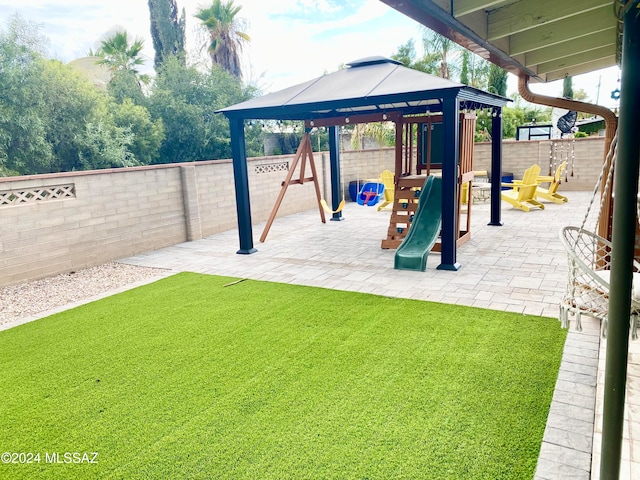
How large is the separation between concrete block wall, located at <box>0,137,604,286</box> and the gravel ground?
20 cm

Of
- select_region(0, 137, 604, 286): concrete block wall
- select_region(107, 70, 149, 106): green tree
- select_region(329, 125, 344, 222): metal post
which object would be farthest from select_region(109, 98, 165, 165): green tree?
select_region(329, 125, 344, 222): metal post

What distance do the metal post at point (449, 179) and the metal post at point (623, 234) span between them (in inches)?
170

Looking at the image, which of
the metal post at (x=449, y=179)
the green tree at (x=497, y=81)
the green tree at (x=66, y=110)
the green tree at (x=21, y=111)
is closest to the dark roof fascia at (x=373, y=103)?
the metal post at (x=449, y=179)

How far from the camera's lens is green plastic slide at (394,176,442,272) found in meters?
6.19

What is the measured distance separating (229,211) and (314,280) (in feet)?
13.8

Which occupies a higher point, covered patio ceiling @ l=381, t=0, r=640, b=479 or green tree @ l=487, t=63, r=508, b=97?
green tree @ l=487, t=63, r=508, b=97

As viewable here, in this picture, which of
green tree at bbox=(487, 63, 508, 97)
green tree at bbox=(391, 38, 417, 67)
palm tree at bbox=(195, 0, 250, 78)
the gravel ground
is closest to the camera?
the gravel ground

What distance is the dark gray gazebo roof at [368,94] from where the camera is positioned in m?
6.07

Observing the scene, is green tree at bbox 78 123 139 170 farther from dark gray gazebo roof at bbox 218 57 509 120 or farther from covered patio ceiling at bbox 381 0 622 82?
covered patio ceiling at bbox 381 0 622 82

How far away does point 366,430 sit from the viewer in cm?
276

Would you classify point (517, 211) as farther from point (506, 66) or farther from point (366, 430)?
point (366, 430)

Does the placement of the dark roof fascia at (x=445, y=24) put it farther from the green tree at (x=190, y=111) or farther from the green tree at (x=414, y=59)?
the green tree at (x=414, y=59)

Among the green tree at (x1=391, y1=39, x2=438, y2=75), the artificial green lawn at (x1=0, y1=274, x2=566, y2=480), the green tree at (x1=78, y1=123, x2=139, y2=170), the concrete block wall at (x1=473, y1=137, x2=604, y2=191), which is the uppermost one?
the green tree at (x1=391, y1=39, x2=438, y2=75)

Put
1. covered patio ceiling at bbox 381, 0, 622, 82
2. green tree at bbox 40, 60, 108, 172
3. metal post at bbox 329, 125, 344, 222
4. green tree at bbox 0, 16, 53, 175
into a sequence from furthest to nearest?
green tree at bbox 40, 60, 108, 172 < green tree at bbox 0, 16, 53, 175 < metal post at bbox 329, 125, 344, 222 < covered patio ceiling at bbox 381, 0, 622, 82
